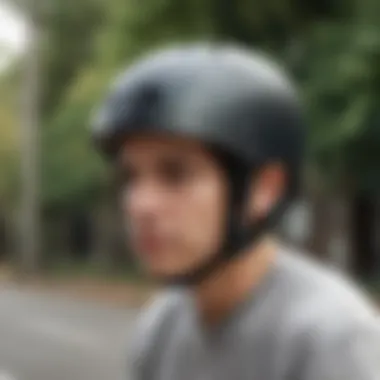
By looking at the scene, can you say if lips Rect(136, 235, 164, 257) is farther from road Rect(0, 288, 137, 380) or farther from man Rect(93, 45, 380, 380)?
road Rect(0, 288, 137, 380)

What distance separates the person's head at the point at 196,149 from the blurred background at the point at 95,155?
6251mm

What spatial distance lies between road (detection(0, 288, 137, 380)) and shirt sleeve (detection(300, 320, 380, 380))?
4.48 m

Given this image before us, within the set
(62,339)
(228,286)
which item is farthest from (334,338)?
(62,339)

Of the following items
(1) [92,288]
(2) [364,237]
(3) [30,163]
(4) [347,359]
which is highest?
(3) [30,163]

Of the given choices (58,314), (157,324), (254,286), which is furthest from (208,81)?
(58,314)

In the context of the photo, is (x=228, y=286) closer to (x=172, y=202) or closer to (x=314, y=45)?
(x=172, y=202)

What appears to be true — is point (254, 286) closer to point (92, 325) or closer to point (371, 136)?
point (92, 325)

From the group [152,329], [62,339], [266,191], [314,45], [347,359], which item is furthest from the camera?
[314,45]

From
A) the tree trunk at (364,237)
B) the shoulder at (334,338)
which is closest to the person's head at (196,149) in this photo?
the shoulder at (334,338)

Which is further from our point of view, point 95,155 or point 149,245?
point 95,155

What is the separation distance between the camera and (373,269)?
54.4 feet

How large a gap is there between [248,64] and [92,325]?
10.0 metres

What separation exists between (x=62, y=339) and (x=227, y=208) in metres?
8.60

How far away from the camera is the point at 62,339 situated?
9.92m
